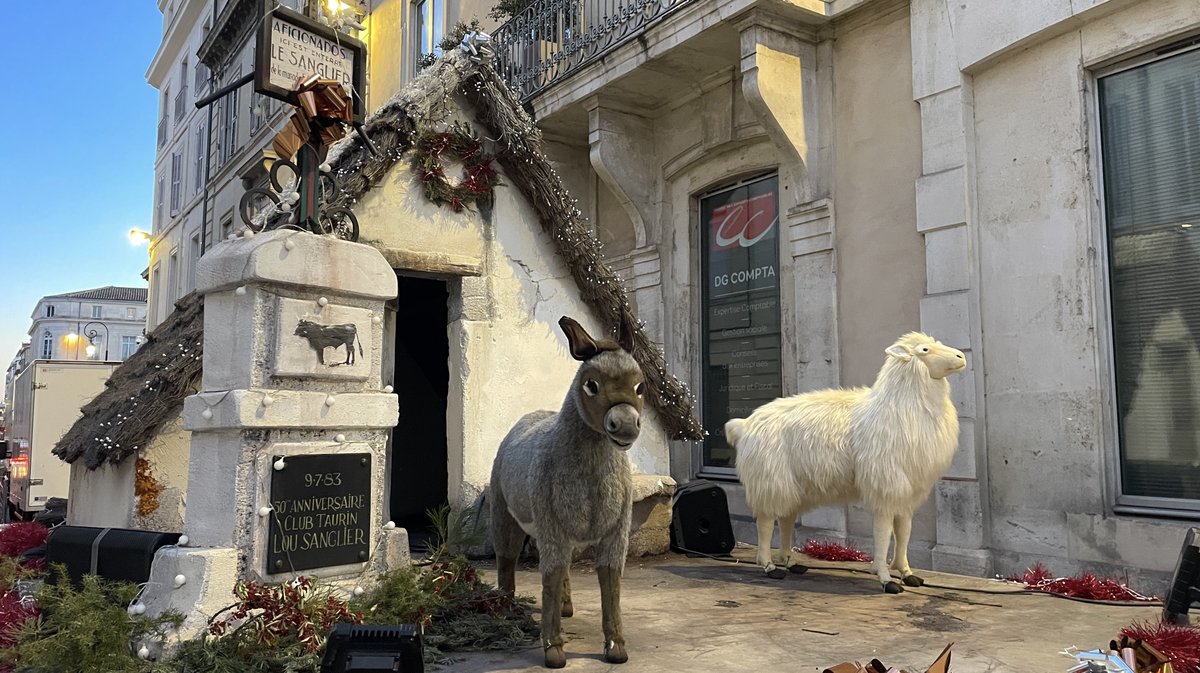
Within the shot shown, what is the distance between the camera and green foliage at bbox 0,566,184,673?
10.3 ft

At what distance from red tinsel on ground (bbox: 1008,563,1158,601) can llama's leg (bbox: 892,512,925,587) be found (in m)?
0.86

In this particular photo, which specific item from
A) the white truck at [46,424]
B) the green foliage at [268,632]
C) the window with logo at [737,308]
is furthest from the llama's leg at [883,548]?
the white truck at [46,424]

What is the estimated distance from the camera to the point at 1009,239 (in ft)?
22.0

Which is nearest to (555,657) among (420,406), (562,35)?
(420,406)

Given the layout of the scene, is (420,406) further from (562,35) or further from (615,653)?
(615,653)

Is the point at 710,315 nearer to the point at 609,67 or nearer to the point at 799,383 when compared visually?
the point at 799,383

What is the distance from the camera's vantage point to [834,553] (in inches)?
274

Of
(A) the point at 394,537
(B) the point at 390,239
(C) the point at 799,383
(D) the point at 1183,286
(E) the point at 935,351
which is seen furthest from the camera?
(C) the point at 799,383

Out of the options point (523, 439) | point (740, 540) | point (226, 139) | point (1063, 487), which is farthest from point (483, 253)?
point (226, 139)

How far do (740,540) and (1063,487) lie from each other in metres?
3.39

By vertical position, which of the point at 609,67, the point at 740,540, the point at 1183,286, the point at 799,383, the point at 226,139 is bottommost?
the point at 740,540

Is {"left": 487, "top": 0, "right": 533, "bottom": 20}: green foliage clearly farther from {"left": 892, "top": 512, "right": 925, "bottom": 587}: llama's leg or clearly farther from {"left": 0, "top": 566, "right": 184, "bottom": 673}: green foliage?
{"left": 0, "top": 566, "right": 184, "bottom": 673}: green foliage

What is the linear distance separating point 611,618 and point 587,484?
0.66 m

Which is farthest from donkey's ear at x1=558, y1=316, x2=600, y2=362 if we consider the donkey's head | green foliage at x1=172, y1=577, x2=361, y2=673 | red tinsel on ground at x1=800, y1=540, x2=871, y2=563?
red tinsel on ground at x1=800, y1=540, x2=871, y2=563
